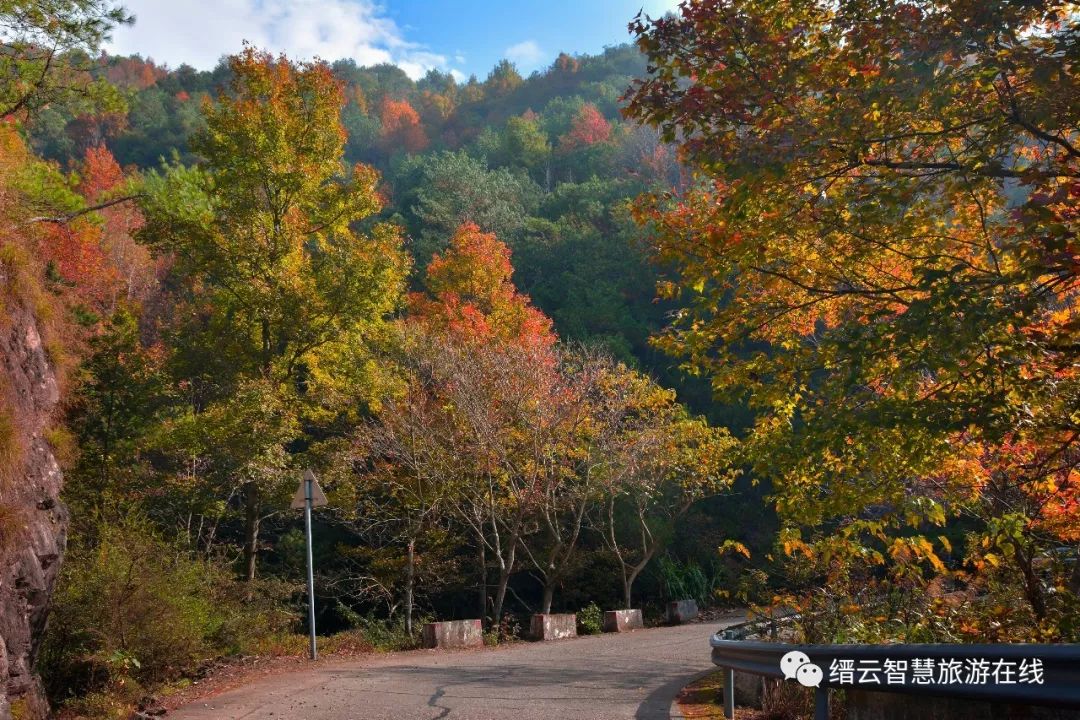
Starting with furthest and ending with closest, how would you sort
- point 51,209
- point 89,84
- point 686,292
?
point 686,292 → point 51,209 → point 89,84

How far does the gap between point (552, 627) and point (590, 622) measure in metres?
2.04

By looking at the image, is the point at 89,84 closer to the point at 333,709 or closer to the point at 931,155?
the point at 333,709

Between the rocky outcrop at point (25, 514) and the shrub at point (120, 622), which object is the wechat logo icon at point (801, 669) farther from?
the shrub at point (120, 622)

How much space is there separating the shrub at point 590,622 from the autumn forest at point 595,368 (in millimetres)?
180

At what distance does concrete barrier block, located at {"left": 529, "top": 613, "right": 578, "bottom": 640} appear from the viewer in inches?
734

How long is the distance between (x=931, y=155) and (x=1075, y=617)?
3.35 metres

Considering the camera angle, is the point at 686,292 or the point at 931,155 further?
the point at 686,292

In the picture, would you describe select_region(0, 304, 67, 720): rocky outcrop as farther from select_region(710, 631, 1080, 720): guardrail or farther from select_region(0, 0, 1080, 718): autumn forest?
select_region(710, 631, 1080, 720): guardrail

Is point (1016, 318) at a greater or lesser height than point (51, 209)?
lesser

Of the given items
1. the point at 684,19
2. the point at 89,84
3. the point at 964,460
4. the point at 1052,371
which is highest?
the point at 89,84

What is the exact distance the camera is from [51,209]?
42.9 ft

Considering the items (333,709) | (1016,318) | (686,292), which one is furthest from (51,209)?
(686,292)

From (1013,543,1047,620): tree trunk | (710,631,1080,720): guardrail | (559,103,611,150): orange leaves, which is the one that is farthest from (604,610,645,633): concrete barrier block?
(559,103,611,150): orange leaves

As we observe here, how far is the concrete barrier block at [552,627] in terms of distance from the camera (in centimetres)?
1864
